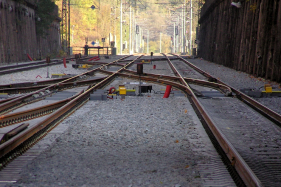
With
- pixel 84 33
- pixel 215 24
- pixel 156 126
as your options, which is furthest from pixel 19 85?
pixel 84 33

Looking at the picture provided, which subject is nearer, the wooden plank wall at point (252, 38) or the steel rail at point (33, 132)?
the steel rail at point (33, 132)

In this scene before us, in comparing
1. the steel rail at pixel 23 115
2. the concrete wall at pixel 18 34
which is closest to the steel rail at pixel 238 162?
the steel rail at pixel 23 115

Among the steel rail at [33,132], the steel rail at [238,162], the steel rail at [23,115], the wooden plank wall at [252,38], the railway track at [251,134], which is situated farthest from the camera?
the wooden plank wall at [252,38]

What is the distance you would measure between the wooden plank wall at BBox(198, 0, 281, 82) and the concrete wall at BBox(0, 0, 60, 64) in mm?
16510

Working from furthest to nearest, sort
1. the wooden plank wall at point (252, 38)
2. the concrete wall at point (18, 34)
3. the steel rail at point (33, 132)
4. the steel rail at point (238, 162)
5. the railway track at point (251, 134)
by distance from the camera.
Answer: the concrete wall at point (18, 34) → the wooden plank wall at point (252, 38) → the steel rail at point (33, 132) → the railway track at point (251, 134) → the steel rail at point (238, 162)

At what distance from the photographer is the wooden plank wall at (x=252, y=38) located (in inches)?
584

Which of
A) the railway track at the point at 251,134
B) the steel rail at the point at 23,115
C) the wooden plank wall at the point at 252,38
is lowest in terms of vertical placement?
the railway track at the point at 251,134

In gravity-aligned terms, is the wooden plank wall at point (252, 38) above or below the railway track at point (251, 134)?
above

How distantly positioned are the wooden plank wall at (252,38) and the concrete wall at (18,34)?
16.5 metres

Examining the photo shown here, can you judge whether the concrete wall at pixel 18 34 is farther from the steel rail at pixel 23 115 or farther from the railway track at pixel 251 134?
the railway track at pixel 251 134

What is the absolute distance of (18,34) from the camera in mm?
31125

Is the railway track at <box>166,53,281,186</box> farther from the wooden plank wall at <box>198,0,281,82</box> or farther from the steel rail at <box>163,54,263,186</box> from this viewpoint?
the wooden plank wall at <box>198,0,281,82</box>

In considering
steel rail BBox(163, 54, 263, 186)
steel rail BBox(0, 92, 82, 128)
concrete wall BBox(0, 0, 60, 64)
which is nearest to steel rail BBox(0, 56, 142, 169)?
steel rail BBox(0, 92, 82, 128)

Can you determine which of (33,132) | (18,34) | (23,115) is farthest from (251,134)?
(18,34)
